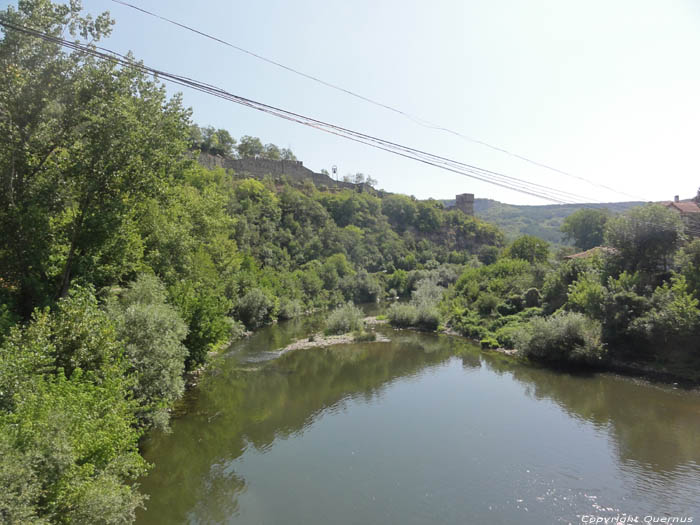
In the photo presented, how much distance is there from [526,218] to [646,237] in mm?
99856

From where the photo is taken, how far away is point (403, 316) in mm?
36062

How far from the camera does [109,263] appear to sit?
1487 cm

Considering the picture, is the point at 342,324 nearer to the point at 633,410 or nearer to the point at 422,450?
the point at 422,450

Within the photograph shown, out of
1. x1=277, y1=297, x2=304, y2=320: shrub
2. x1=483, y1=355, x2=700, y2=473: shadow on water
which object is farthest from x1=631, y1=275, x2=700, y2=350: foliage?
x1=277, y1=297, x2=304, y2=320: shrub

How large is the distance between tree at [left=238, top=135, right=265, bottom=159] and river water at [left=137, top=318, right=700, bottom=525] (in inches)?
2328

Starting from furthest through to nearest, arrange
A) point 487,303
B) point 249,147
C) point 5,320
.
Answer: point 249,147 → point 487,303 → point 5,320

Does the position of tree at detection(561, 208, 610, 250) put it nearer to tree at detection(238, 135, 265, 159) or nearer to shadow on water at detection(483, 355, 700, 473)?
shadow on water at detection(483, 355, 700, 473)

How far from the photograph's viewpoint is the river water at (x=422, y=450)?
10570 mm

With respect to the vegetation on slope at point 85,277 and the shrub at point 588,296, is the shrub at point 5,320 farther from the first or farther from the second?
the shrub at point 588,296

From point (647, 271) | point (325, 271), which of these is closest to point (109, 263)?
point (647, 271)

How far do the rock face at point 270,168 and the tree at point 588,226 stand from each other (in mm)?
40286

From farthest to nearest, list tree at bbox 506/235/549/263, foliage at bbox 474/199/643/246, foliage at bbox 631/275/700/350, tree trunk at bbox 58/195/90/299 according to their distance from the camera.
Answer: foliage at bbox 474/199/643/246 < tree at bbox 506/235/549/263 < foliage at bbox 631/275/700/350 < tree trunk at bbox 58/195/90/299

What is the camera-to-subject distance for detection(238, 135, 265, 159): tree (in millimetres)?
74700

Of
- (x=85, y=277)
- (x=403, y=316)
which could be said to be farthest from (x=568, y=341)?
(x=85, y=277)
